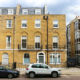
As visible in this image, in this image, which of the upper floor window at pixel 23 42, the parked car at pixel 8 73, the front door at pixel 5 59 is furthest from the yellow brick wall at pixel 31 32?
the parked car at pixel 8 73

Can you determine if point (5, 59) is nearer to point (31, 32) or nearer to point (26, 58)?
point (26, 58)

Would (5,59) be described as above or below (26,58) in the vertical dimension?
below

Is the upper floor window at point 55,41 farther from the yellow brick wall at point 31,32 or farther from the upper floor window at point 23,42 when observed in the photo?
the upper floor window at point 23,42

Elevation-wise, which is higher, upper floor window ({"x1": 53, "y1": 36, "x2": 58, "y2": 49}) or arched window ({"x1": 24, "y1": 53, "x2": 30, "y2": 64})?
upper floor window ({"x1": 53, "y1": 36, "x2": 58, "y2": 49})

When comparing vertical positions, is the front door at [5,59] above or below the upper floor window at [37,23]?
below

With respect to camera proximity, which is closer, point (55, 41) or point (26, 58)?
point (26, 58)

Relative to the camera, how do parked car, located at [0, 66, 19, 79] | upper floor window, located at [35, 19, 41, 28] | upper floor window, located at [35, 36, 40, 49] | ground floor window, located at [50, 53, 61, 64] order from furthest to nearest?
upper floor window, located at [35, 19, 41, 28] → upper floor window, located at [35, 36, 40, 49] → ground floor window, located at [50, 53, 61, 64] → parked car, located at [0, 66, 19, 79]

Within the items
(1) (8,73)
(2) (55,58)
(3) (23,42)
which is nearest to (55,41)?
(2) (55,58)

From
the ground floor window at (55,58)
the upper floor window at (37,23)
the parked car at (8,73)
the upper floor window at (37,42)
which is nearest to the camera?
the parked car at (8,73)

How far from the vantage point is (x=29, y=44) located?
93.3ft

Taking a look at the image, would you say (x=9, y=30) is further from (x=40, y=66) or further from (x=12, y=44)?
(x=40, y=66)

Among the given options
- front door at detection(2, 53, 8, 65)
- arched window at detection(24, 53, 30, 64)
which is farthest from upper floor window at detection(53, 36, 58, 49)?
front door at detection(2, 53, 8, 65)

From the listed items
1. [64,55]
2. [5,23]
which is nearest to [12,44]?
[5,23]

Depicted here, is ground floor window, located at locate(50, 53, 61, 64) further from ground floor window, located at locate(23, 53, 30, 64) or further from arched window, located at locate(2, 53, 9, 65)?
arched window, located at locate(2, 53, 9, 65)
